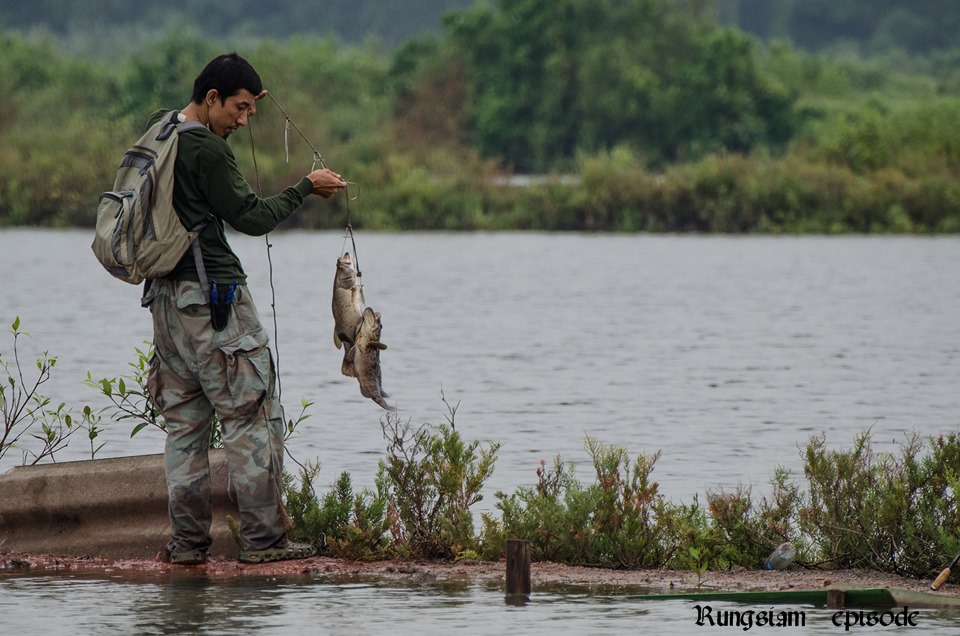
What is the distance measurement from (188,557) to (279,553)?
1.33ft

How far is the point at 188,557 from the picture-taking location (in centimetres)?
835

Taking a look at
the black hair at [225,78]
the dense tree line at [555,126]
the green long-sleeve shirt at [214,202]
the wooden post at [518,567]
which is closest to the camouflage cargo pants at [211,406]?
the green long-sleeve shirt at [214,202]

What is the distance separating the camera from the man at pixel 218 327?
7879 millimetres

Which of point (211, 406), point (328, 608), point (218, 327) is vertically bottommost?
point (328, 608)

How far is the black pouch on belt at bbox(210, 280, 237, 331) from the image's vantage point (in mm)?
7879

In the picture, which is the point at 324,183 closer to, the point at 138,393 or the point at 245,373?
the point at 245,373

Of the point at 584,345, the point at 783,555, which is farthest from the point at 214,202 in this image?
the point at 584,345

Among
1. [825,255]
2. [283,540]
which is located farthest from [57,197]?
[283,540]

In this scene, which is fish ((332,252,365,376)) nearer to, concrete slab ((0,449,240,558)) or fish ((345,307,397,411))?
fish ((345,307,397,411))

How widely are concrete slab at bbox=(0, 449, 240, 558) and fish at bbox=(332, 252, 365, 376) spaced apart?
31.8 inches

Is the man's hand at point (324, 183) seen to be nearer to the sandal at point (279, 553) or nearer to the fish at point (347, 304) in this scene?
the fish at point (347, 304)

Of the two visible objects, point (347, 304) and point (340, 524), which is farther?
point (340, 524)

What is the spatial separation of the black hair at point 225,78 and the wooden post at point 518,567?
222 centimetres

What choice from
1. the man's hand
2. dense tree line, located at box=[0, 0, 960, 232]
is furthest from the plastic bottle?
dense tree line, located at box=[0, 0, 960, 232]
